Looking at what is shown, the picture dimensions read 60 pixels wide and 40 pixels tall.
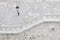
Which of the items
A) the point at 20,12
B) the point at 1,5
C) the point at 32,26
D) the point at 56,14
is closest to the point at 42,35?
the point at 32,26

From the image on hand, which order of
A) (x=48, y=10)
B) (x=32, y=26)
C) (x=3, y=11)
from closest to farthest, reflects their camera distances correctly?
(x=32, y=26) < (x=48, y=10) < (x=3, y=11)

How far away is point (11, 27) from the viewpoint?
14039 millimetres

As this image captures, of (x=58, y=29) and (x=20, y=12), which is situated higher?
(x=20, y=12)

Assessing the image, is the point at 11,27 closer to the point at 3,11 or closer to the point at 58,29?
the point at 3,11

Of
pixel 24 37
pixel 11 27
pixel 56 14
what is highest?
pixel 56 14

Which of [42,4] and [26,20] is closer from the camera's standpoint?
[26,20]

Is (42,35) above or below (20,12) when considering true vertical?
below

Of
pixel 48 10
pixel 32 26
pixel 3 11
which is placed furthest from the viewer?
pixel 3 11

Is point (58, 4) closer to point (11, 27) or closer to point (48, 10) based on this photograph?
point (48, 10)

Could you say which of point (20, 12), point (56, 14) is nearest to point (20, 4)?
point (20, 12)

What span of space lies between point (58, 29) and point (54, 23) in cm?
66

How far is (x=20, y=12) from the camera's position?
52.3 ft

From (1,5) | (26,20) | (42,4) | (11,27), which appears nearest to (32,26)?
(26,20)

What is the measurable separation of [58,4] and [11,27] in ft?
20.2
